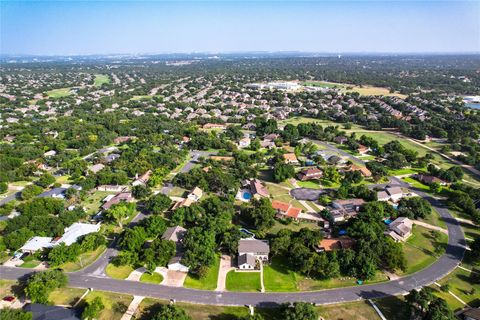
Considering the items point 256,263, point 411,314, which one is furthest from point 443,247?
point 256,263

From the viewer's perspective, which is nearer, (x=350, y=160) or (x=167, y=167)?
(x=167, y=167)

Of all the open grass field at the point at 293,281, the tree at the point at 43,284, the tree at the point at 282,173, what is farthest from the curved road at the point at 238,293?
the tree at the point at 282,173

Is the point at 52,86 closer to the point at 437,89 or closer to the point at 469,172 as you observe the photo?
the point at 469,172

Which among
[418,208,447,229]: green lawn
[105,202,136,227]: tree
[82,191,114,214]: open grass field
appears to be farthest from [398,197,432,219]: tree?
[82,191,114,214]: open grass field

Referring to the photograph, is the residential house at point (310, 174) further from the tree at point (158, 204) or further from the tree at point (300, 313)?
the tree at point (300, 313)

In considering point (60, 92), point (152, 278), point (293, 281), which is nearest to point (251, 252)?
point (293, 281)

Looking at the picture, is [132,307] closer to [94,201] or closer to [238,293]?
[238,293]

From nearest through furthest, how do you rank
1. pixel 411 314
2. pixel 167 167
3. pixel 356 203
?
pixel 411 314 < pixel 356 203 < pixel 167 167
